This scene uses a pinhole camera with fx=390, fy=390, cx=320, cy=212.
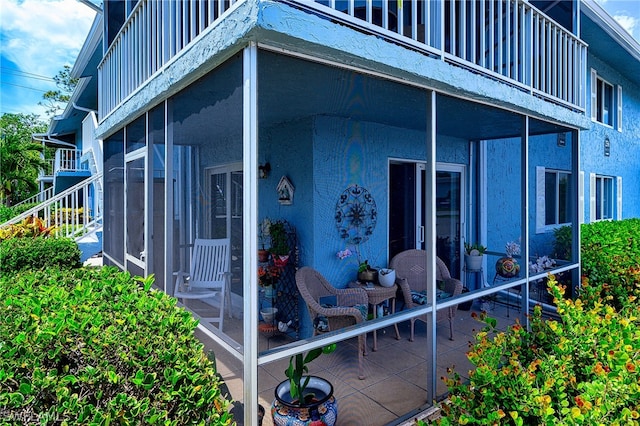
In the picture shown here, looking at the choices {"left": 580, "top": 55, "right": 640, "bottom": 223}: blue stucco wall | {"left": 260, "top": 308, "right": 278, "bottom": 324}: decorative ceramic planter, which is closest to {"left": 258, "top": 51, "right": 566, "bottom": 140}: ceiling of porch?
{"left": 260, "top": 308, "right": 278, "bottom": 324}: decorative ceramic planter

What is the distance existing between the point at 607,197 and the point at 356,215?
8373mm

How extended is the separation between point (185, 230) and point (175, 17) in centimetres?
190

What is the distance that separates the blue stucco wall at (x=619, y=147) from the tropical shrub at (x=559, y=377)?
7.47m

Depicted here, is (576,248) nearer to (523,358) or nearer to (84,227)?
(523,358)

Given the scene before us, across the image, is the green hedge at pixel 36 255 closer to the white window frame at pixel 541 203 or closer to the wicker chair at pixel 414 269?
the wicker chair at pixel 414 269

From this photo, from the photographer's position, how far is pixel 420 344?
179 inches

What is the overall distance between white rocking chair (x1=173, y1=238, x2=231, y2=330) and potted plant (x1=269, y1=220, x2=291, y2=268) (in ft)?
4.10

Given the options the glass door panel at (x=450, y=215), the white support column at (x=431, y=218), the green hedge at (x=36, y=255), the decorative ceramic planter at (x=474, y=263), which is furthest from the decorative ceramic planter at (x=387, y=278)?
the green hedge at (x=36, y=255)

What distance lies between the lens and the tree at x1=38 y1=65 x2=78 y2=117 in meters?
25.1

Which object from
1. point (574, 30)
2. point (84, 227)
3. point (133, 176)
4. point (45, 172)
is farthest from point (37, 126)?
point (574, 30)

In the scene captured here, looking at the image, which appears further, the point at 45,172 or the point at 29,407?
the point at 45,172

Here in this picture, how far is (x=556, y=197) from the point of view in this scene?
758 cm

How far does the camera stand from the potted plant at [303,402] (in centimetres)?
254

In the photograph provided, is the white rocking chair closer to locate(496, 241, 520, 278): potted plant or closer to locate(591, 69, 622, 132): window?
locate(496, 241, 520, 278): potted plant
